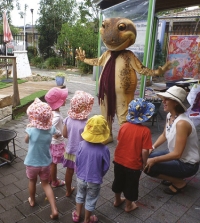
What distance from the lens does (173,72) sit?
33.6 ft

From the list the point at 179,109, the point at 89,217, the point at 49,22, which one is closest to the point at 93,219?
the point at 89,217

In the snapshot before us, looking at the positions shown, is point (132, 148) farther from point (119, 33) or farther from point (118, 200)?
point (119, 33)

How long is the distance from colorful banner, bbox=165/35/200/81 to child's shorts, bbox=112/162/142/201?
795cm

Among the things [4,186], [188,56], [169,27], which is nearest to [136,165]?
[4,186]

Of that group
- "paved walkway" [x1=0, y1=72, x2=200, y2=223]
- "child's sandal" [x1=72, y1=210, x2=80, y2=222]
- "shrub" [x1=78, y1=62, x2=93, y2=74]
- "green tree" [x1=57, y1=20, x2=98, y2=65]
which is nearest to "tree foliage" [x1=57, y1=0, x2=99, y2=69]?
"green tree" [x1=57, y1=20, x2=98, y2=65]

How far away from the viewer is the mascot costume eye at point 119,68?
3.62 m

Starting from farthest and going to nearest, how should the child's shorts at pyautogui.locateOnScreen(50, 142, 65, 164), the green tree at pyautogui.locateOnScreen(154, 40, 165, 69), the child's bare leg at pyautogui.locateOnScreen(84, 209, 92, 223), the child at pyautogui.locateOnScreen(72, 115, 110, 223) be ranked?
the green tree at pyautogui.locateOnScreen(154, 40, 165, 69) < the child's shorts at pyautogui.locateOnScreen(50, 142, 65, 164) < the child's bare leg at pyautogui.locateOnScreen(84, 209, 92, 223) < the child at pyautogui.locateOnScreen(72, 115, 110, 223)

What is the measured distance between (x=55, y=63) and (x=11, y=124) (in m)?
10.4

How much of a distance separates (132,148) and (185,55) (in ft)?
28.3

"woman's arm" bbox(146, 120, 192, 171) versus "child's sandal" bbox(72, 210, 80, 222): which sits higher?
"woman's arm" bbox(146, 120, 192, 171)

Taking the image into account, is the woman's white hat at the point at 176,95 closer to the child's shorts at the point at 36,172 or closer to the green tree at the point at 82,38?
the child's shorts at the point at 36,172

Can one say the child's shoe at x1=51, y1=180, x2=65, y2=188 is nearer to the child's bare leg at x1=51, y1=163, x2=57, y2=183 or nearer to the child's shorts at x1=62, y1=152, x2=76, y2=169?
the child's bare leg at x1=51, y1=163, x2=57, y2=183

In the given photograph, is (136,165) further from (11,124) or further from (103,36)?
(11,124)

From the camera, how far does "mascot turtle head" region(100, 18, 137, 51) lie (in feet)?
11.8
